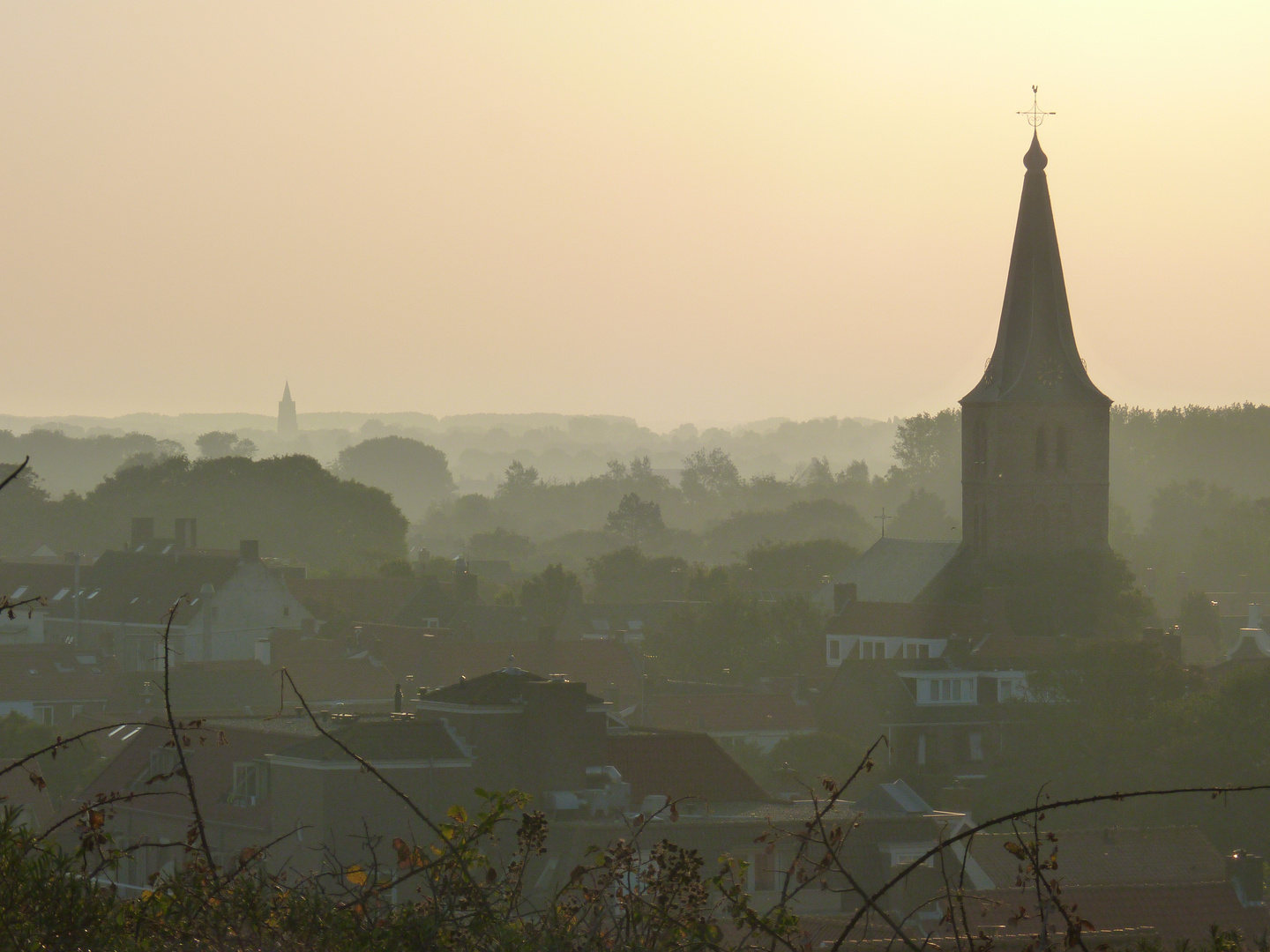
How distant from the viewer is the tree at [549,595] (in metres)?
66.2

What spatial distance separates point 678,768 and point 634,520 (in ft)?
326

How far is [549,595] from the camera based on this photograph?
222 feet

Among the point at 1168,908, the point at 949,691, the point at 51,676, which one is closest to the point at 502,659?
the point at 949,691

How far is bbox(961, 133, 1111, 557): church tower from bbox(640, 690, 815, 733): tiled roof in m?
15.9

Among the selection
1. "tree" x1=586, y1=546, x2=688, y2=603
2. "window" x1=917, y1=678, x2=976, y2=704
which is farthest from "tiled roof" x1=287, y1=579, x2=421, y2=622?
"window" x1=917, y1=678, x2=976, y2=704

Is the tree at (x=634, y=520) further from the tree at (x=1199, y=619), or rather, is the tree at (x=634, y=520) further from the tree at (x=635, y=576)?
the tree at (x=1199, y=619)

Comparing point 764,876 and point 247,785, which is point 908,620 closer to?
point 247,785

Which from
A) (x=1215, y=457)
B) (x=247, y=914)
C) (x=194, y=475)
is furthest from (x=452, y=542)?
(x=247, y=914)

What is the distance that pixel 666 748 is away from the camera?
29.1m

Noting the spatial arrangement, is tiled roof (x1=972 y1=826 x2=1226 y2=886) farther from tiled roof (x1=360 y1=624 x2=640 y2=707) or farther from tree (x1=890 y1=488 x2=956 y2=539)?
tree (x1=890 y1=488 x2=956 y2=539)

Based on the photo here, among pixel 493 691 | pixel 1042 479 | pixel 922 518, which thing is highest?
pixel 1042 479

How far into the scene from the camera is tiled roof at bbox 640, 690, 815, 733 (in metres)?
44.2

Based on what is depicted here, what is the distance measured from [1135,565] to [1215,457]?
59344 mm

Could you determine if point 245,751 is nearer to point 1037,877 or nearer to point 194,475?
point 1037,877
